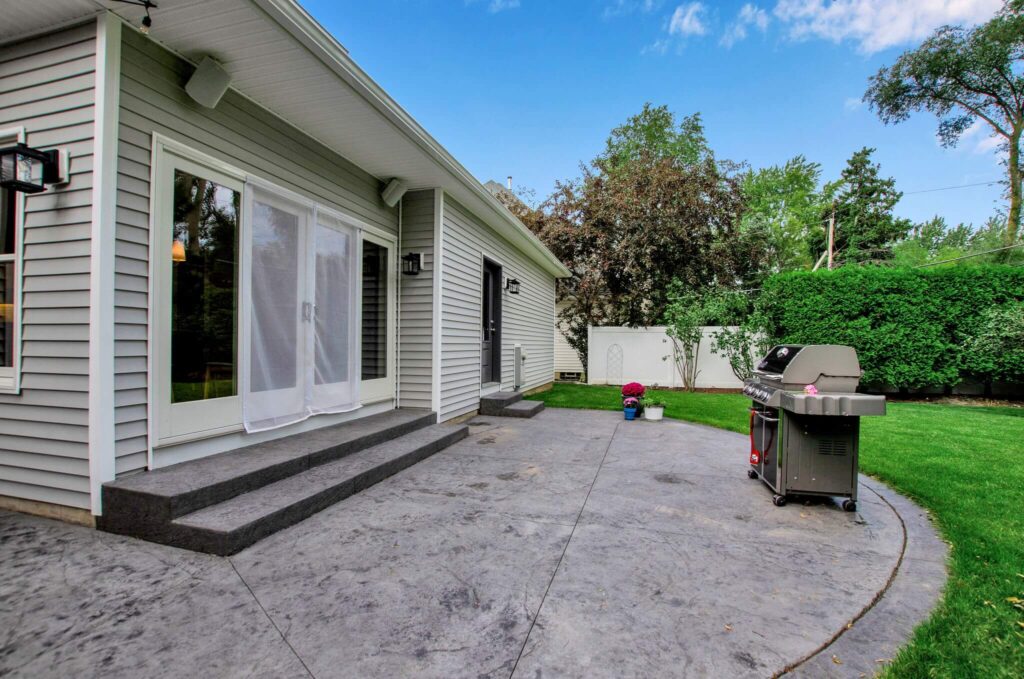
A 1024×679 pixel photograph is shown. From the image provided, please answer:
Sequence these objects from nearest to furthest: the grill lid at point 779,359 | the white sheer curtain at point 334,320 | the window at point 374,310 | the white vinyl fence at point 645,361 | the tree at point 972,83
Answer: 1. the grill lid at point 779,359
2. the white sheer curtain at point 334,320
3. the window at point 374,310
4. the white vinyl fence at point 645,361
5. the tree at point 972,83

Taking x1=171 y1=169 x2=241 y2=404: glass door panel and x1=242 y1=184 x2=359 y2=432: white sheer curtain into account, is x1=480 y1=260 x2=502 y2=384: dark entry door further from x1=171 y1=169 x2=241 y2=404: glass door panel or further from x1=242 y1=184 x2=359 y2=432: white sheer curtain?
x1=171 y1=169 x2=241 y2=404: glass door panel

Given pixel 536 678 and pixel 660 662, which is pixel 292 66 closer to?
pixel 536 678

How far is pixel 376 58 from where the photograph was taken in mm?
10141

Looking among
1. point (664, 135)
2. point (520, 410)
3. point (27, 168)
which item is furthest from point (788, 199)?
point (27, 168)

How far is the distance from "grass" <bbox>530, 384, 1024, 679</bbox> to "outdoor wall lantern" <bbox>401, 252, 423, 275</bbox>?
12.2ft

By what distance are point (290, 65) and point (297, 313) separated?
1778 millimetres

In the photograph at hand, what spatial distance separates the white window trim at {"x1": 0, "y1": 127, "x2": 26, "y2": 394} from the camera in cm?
261

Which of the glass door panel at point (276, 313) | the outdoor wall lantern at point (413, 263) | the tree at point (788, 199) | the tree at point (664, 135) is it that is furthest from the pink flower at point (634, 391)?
the tree at point (788, 199)

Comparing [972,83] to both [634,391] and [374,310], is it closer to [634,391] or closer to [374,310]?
[634,391]

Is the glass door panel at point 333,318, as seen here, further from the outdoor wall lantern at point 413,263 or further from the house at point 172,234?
the outdoor wall lantern at point 413,263

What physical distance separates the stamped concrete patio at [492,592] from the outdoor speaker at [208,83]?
2.65 metres

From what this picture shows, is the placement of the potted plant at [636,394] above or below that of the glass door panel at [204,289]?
below

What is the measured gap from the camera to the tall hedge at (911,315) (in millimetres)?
8133

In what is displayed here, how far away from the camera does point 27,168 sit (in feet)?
7.87
